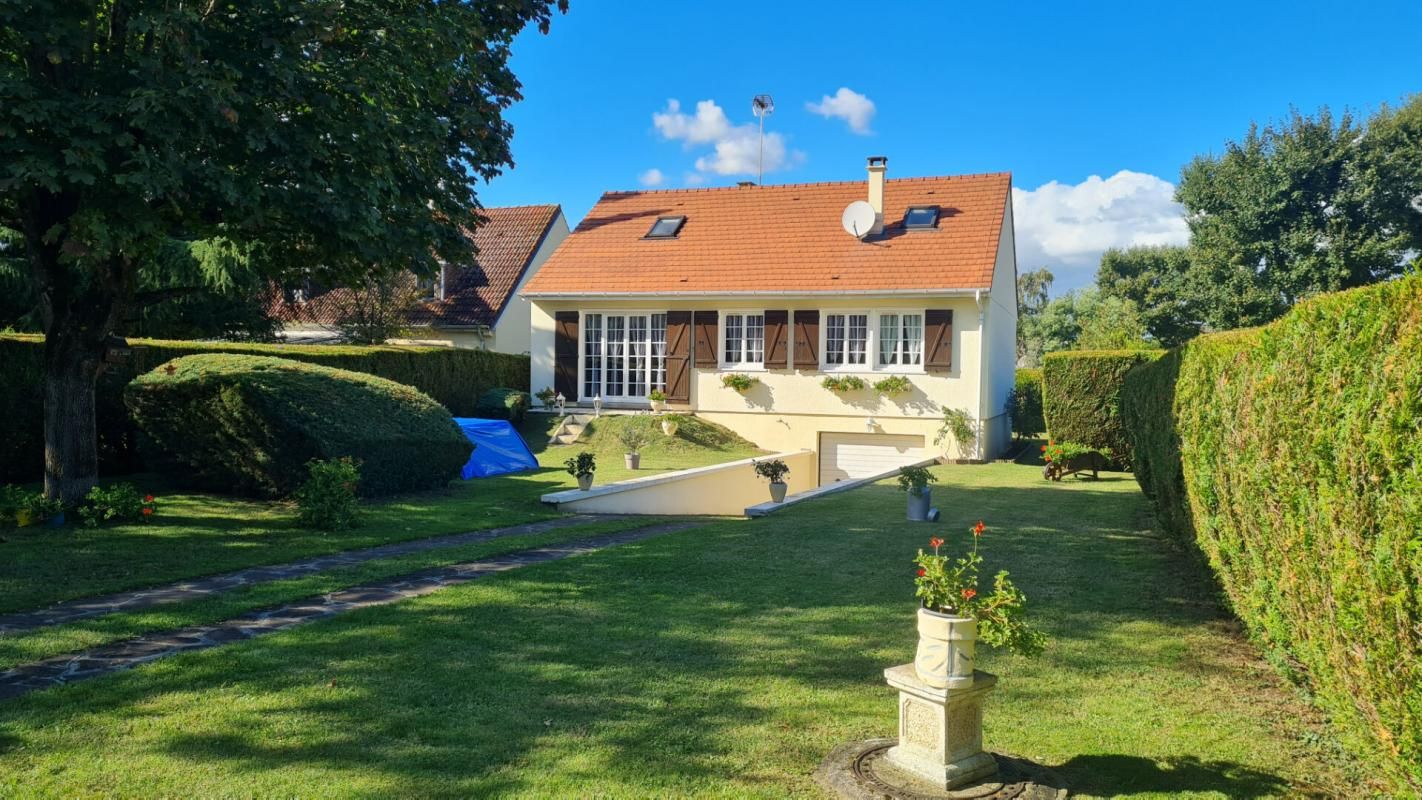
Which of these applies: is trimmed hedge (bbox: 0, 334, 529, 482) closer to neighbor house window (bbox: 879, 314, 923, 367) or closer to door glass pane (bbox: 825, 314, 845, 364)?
door glass pane (bbox: 825, 314, 845, 364)

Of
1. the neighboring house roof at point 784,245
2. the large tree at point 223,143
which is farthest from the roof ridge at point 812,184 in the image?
the large tree at point 223,143

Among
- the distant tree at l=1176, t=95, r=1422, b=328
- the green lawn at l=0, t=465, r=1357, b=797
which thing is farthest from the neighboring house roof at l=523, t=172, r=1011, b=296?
the green lawn at l=0, t=465, r=1357, b=797

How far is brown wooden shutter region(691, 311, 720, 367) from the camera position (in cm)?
2228

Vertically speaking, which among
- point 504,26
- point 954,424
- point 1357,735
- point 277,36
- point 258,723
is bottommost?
point 258,723

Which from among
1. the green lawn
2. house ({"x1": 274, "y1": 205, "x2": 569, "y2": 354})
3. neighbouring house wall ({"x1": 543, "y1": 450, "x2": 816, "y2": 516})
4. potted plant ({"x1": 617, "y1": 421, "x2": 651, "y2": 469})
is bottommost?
the green lawn

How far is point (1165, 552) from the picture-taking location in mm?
9359

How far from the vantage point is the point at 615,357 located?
23.4 metres

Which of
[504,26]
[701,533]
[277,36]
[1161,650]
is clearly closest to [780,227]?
[504,26]

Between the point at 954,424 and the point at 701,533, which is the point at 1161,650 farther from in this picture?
the point at 954,424

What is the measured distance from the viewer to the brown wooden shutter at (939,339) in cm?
2031

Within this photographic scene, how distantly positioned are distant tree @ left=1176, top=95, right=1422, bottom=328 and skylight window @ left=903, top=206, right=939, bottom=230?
44.2ft

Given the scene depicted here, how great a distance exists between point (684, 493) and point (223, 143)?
9143mm

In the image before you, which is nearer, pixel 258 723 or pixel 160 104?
pixel 258 723

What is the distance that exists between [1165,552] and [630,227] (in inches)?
730
